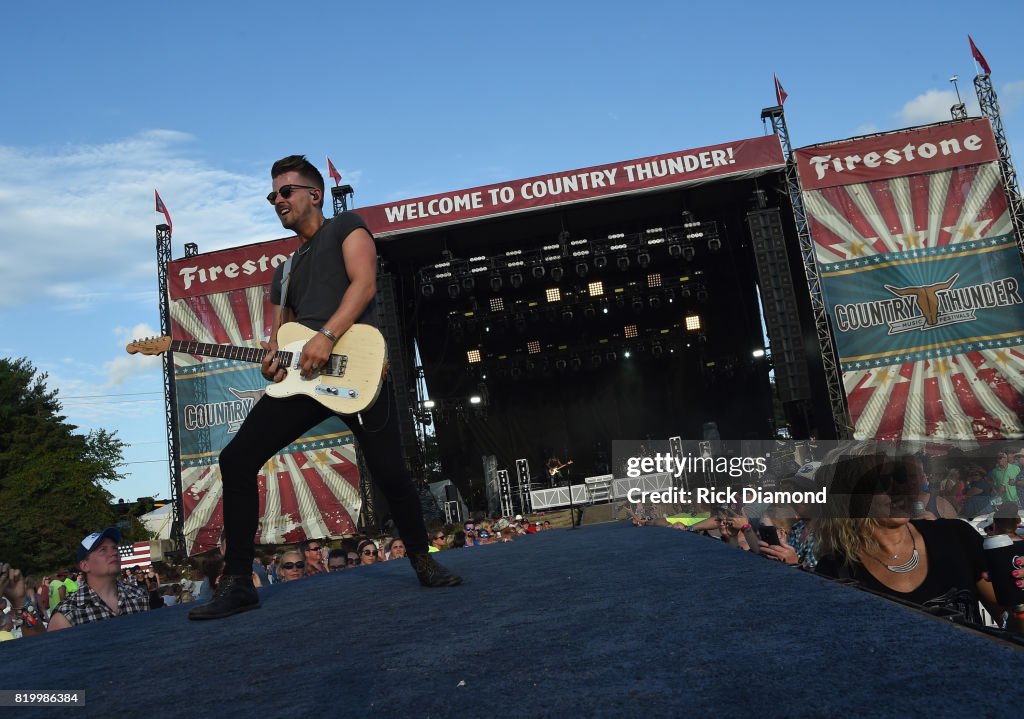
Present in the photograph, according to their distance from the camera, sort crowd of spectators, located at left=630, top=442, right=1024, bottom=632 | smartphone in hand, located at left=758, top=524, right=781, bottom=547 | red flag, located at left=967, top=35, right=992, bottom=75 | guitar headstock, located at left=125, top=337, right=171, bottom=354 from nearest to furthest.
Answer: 1. crowd of spectators, located at left=630, top=442, right=1024, bottom=632
2. smartphone in hand, located at left=758, top=524, right=781, bottom=547
3. guitar headstock, located at left=125, top=337, right=171, bottom=354
4. red flag, located at left=967, top=35, right=992, bottom=75

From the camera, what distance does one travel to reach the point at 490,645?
1659 millimetres

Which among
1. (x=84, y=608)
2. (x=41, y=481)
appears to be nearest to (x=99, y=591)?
(x=84, y=608)

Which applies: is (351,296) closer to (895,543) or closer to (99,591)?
(895,543)

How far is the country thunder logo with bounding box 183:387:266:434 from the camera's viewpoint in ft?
52.2

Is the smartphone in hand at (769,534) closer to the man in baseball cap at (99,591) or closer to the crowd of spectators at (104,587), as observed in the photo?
the crowd of spectators at (104,587)

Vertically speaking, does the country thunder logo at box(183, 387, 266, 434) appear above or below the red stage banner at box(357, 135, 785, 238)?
below

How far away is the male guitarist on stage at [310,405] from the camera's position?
308 centimetres

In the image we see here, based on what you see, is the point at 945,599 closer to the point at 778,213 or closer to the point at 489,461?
the point at 778,213

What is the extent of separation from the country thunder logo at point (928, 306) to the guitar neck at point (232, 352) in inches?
530

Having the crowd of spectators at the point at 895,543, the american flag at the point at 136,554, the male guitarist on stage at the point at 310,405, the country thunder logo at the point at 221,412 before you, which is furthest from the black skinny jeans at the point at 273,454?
the american flag at the point at 136,554

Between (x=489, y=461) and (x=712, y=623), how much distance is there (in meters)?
19.9

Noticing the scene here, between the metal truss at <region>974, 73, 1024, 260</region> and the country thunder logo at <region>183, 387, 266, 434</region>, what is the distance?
15440 millimetres

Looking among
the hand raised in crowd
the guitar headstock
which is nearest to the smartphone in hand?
the hand raised in crowd

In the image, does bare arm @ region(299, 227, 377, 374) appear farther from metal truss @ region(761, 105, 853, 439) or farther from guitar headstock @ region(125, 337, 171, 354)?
metal truss @ region(761, 105, 853, 439)
